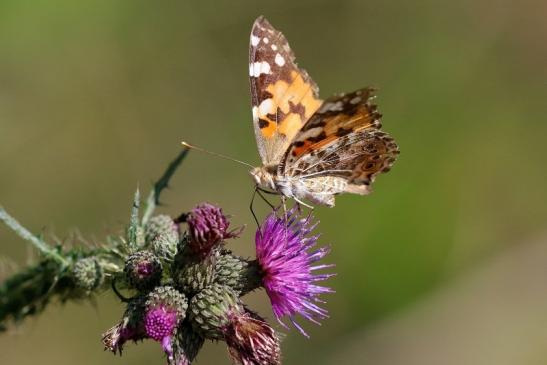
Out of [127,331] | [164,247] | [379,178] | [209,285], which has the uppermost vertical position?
[379,178]

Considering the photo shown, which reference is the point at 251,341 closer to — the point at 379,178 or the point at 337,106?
the point at 337,106

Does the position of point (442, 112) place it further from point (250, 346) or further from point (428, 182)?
point (250, 346)

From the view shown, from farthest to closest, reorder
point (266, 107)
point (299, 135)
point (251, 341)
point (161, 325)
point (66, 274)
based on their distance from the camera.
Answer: point (266, 107) < point (299, 135) < point (66, 274) < point (251, 341) < point (161, 325)

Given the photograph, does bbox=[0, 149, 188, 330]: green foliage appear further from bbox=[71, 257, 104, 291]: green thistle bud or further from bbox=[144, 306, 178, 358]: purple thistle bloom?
bbox=[144, 306, 178, 358]: purple thistle bloom

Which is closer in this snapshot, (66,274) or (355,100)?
(66,274)

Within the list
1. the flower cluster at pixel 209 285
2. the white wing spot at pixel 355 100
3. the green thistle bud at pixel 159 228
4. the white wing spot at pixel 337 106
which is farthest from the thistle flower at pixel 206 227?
the white wing spot at pixel 355 100

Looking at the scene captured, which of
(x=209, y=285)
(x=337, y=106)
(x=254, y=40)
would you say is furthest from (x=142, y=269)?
(x=254, y=40)

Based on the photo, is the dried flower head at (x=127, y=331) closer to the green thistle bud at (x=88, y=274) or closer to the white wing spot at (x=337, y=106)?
the green thistle bud at (x=88, y=274)
